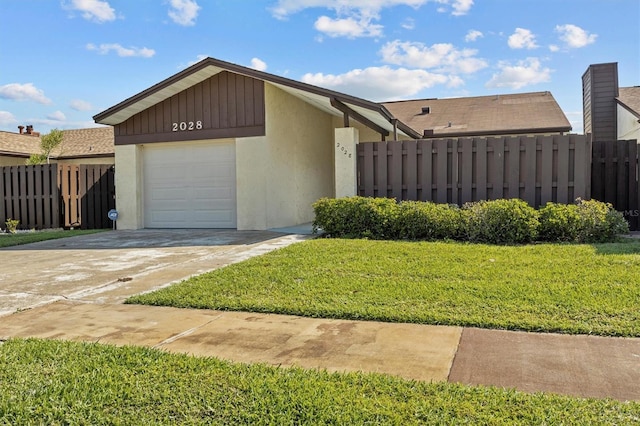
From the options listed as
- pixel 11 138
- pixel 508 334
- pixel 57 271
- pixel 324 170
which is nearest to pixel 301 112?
pixel 324 170

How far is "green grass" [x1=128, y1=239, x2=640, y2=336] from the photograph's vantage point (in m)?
4.63

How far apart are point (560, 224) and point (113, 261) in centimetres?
825

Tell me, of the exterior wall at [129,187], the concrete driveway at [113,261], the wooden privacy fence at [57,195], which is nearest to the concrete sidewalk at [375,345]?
the concrete driveway at [113,261]

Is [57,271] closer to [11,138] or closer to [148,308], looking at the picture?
[148,308]

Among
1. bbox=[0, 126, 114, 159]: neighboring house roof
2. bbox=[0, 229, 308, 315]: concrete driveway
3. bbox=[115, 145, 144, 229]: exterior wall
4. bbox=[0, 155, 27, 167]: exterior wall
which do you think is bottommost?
bbox=[0, 229, 308, 315]: concrete driveway

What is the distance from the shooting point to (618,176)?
11469 millimetres

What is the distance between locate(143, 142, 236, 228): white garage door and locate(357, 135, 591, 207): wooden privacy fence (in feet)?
13.2

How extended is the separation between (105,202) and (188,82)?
5400 millimetres

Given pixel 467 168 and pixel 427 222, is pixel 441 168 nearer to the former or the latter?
pixel 467 168

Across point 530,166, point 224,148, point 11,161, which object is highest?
point 11,161

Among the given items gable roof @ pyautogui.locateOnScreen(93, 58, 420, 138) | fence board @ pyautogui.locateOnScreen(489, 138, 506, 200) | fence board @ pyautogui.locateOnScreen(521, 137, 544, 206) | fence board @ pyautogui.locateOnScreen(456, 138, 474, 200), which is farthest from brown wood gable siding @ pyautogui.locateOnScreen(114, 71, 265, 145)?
fence board @ pyautogui.locateOnScreen(521, 137, 544, 206)

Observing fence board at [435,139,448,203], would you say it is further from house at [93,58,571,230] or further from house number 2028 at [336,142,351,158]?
house number 2028 at [336,142,351,158]

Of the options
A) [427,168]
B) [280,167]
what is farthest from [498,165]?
[280,167]

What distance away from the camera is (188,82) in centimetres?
1340
